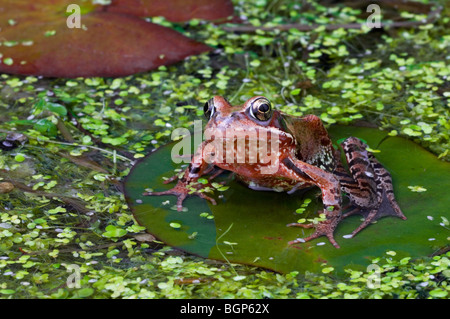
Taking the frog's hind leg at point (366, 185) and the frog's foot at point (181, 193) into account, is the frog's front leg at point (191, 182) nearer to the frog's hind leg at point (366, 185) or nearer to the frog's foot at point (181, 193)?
the frog's foot at point (181, 193)

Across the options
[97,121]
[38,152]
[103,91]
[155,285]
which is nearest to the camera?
[155,285]

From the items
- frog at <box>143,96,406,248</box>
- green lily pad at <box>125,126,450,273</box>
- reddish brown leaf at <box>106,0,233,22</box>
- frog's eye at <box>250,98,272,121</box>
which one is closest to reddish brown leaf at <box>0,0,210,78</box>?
reddish brown leaf at <box>106,0,233,22</box>

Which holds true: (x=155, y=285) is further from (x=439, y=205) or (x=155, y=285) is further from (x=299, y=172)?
(x=439, y=205)

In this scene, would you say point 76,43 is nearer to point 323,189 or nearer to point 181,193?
point 181,193

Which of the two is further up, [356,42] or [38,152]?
[356,42]

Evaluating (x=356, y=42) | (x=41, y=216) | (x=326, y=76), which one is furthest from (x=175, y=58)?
(x=41, y=216)

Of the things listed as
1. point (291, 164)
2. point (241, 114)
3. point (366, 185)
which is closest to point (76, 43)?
point (241, 114)
